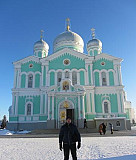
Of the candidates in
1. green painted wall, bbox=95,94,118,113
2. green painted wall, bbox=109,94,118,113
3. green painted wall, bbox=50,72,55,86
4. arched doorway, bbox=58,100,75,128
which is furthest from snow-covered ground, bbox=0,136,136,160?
green painted wall, bbox=50,72,55,86

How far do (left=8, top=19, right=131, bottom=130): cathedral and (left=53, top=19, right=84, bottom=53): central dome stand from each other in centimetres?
439

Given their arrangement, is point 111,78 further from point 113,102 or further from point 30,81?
point 30,81

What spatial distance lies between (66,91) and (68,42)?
12.5 metres

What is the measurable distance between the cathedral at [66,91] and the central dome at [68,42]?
4394mm

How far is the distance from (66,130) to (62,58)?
24.2 m

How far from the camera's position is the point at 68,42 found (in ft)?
109

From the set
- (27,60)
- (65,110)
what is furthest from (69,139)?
(27,60)

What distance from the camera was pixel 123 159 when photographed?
6.00 meters

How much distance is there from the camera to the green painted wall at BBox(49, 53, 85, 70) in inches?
1125

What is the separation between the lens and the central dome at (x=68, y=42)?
109 feet

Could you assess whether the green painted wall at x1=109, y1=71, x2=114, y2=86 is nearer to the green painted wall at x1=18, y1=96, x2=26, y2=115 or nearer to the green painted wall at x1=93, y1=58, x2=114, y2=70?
the green painted wall at x1=93, y1=58, x2=114, y2=70

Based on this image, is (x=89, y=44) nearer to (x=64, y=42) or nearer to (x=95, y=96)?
(x=64, y=42)

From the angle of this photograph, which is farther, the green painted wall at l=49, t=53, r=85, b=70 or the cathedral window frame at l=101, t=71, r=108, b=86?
the green painted wall at l=49, t=53, r=85, b=70

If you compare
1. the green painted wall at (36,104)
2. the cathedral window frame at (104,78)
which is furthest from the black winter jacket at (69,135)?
the cathedral window frame at (104,78)
